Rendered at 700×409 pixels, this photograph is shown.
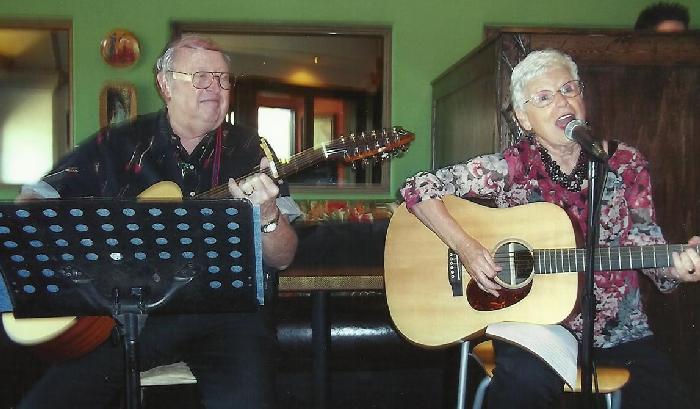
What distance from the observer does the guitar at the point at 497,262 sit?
6.77ft

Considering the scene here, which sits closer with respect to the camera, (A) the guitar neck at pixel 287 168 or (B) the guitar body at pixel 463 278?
(A) the guitar neck at pixel 287 168

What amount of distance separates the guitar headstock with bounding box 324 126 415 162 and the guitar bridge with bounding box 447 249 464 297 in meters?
0.40

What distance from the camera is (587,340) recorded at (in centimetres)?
166

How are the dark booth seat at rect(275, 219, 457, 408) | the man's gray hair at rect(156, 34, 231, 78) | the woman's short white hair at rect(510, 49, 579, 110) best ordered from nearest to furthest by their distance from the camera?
the woman's short white hair at rect(510, 49, 579, 110), the man's gray hair at rect(156, 34, 231, 78), the dark booth seat at rect(275, 219, 457, 408)

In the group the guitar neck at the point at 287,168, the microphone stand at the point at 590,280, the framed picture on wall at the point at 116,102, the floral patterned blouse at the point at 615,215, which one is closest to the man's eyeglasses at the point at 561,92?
the floral patterned blouse at the point at 615,215

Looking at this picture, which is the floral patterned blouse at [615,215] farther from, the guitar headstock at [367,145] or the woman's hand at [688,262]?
the guitar headstock at [367,145]

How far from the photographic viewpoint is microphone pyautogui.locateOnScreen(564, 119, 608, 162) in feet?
5.22

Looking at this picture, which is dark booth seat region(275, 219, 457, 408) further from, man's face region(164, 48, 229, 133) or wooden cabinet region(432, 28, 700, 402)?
man's face region(164, 48, 229, 133)

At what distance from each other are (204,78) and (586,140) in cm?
123

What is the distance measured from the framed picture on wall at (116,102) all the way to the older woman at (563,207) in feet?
8.05

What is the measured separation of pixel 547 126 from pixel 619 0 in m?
2.54

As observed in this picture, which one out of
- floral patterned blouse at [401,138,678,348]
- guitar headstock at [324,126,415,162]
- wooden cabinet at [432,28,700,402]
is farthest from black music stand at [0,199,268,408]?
wooden cabinet at [432,28,700,402]

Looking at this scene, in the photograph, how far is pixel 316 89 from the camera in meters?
4.30

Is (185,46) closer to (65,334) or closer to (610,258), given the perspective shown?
(65,334)
